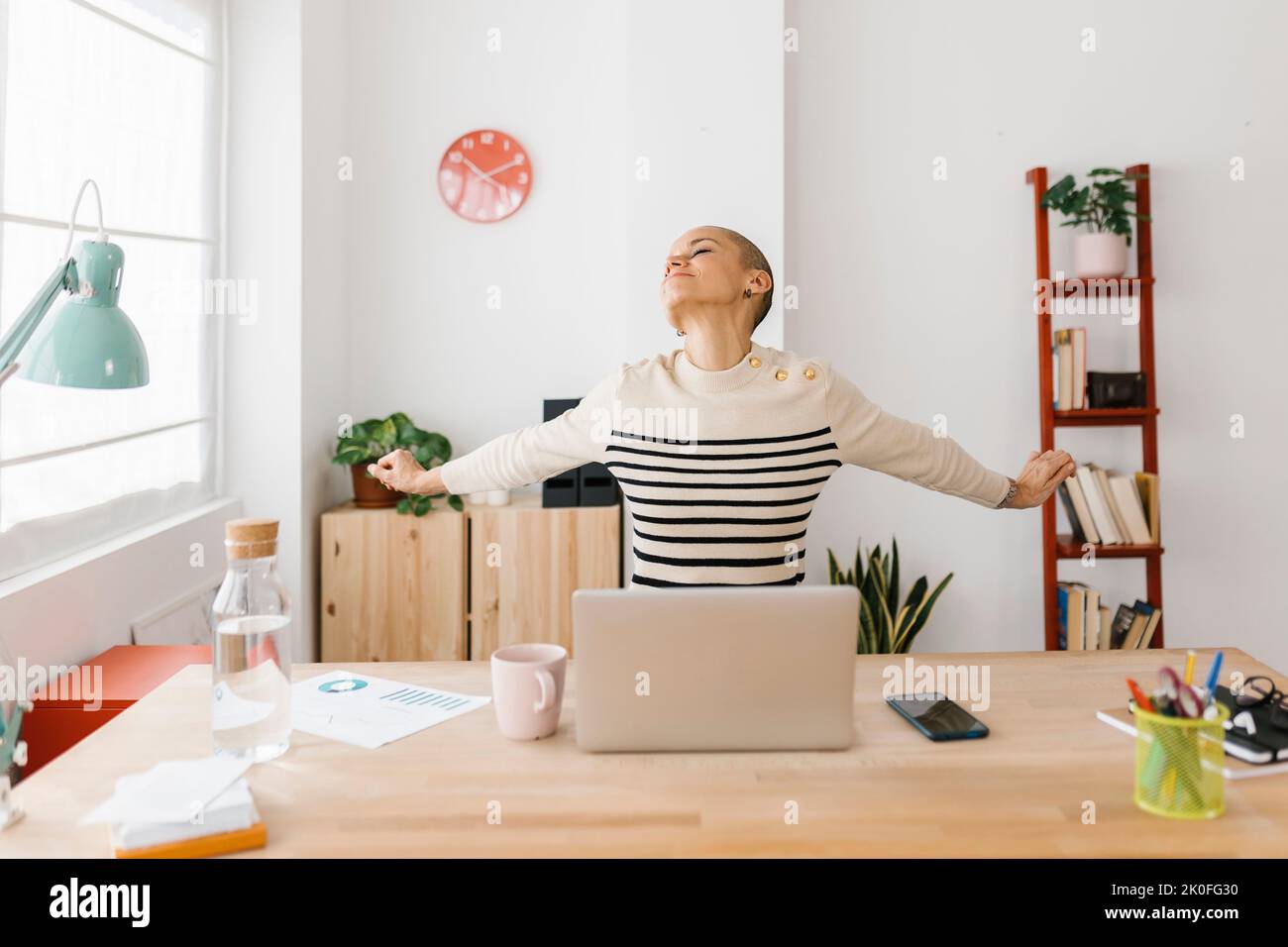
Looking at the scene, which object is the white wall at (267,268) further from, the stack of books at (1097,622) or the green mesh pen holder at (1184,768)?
the green mesh pen holder at (1184,768)

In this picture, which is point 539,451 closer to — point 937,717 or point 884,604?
point 937,717

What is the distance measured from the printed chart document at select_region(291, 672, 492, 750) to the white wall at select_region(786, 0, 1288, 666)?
7.79ft

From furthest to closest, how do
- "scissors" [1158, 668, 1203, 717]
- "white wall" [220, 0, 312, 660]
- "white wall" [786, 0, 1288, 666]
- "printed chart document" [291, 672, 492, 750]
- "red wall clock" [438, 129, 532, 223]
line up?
"red wall clock" [438, 129, 532, 223] < "white wall" [786, 0, 1288, 666] < "white wall" [220, 0, 312, 660] < "printed chart document" [291, 672, 492, 750] < "scissors" [1158, 668, 1203, 717]

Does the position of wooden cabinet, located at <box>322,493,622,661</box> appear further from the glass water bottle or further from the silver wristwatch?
the glass water bottle

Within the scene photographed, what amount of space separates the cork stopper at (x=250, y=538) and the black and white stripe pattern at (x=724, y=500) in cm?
71

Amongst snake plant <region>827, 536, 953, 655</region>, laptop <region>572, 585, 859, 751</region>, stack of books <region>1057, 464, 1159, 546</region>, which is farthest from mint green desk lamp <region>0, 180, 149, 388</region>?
stack of books <region>1057, 464, 1159, 546</region>

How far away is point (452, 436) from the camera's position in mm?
3883

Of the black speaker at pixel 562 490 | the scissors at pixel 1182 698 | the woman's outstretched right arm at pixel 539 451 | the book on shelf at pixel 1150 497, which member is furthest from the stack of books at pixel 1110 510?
the scissors at pixel 1182 698

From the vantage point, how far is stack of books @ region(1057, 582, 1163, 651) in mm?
3455

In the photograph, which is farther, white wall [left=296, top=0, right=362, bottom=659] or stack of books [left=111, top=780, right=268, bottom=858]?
white wall [left=296, top=0, right=362, bottom=659]

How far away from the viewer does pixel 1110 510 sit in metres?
3.48

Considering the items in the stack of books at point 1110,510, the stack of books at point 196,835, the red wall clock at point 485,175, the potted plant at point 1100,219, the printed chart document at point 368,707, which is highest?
the red wall clock at point 485,175

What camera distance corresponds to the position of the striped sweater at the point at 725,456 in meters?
1.79
